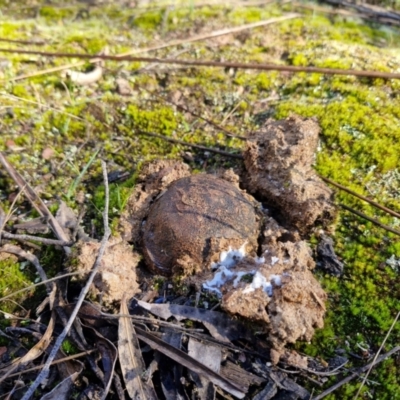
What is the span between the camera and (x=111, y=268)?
7.36 ft

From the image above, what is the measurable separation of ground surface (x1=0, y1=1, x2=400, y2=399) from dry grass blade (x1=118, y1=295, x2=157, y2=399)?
667 millimetres

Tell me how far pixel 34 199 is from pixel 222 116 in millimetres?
1602

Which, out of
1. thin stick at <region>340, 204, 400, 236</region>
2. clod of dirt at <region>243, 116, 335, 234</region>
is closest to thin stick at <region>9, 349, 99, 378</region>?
clod of dirt at <region>243, 116, 335, 234</region>

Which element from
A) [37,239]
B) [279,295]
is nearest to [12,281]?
[37,239]

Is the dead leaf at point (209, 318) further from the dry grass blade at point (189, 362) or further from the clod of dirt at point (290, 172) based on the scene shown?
the clod of dirt at point (290, 172)

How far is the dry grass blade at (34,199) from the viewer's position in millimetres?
2561

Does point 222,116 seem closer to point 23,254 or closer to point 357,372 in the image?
point 23,254

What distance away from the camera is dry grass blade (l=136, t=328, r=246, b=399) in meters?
1.95

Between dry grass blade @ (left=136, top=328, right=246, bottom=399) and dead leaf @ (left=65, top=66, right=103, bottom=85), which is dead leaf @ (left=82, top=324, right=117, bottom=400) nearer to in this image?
dry grass blade @ (left=136, top=328, right=246, bottom=399)

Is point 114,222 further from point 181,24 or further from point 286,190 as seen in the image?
point 181,24

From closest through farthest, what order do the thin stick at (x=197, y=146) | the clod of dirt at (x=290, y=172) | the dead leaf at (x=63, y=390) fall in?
the dead leaf at (x=63, y=390) < the clod of dirt at (x=290, y=172) < the thin stick at (x=197, y=146)

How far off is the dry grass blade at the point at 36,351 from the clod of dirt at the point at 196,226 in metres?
0.63

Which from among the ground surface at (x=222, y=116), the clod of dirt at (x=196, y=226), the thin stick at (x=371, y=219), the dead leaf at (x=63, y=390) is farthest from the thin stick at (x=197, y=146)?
the dead leaf at (x=63, y=390)

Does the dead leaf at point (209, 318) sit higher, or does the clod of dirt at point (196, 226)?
the clod of dirt at point (196, 226)
